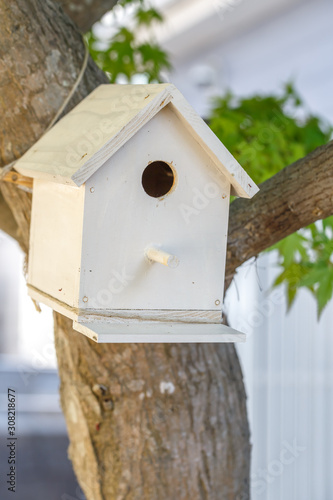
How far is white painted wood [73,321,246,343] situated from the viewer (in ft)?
2.23

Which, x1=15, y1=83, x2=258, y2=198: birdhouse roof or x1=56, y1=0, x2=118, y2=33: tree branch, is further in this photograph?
x1=56, y1=0, x2=118, y2=33: tree branch

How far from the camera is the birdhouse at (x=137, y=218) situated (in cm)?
72

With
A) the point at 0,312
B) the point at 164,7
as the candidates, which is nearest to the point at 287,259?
the point at 164,7

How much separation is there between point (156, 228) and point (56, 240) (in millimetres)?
152

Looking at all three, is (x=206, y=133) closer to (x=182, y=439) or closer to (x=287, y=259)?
(x=287, y=259)

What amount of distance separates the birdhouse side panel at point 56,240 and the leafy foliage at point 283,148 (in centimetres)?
41

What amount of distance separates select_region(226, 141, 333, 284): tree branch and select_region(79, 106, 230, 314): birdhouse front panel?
0.35 feet

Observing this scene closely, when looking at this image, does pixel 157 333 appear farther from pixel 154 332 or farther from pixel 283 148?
pixel 283 148

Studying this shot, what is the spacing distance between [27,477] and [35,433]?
0.51 m

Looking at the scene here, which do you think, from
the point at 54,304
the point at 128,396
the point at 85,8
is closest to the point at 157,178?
Result: the point at 54,304

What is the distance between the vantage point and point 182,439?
1030 millimetres

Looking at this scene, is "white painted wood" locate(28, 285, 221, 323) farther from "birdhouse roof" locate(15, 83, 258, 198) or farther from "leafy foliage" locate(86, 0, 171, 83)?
"leafy foliage" locate(86, 0, 171, 83)

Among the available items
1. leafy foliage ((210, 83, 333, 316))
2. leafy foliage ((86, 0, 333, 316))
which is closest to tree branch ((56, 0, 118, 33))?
leafy foliage ((86, 0, 333, 316))

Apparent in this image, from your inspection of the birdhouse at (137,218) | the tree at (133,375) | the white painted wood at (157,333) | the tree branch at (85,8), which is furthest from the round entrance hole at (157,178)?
the tree branch at (85,8)
